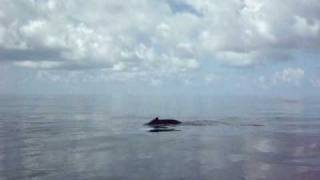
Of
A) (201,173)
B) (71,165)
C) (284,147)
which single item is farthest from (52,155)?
(284,147)

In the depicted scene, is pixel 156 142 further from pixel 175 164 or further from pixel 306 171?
pixel 306 171

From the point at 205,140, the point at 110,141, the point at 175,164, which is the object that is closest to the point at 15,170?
the point at 175,164

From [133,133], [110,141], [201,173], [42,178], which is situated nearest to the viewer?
[42,178]

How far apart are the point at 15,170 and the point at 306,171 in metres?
29.5

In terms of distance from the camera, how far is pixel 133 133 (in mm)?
82812

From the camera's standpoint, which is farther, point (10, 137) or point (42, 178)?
point (10, 137)

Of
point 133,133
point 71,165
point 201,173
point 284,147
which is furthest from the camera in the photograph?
point 133,133

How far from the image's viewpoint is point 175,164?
2020 inches

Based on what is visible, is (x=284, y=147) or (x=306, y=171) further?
(x=284, y=147)

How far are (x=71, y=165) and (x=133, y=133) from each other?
3328 cm

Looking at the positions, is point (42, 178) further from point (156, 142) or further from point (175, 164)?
point (156, 142)

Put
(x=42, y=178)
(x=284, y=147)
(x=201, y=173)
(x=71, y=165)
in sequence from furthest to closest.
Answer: (x=284, y=147) < (x=71, y=165) < (x=201, y=173) < (x=42, y=178)

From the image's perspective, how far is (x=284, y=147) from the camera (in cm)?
6556

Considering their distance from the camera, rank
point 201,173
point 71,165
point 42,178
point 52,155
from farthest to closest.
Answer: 1. point 52,155
2. point 71,165
3. point 201,173
4. point 42,178
